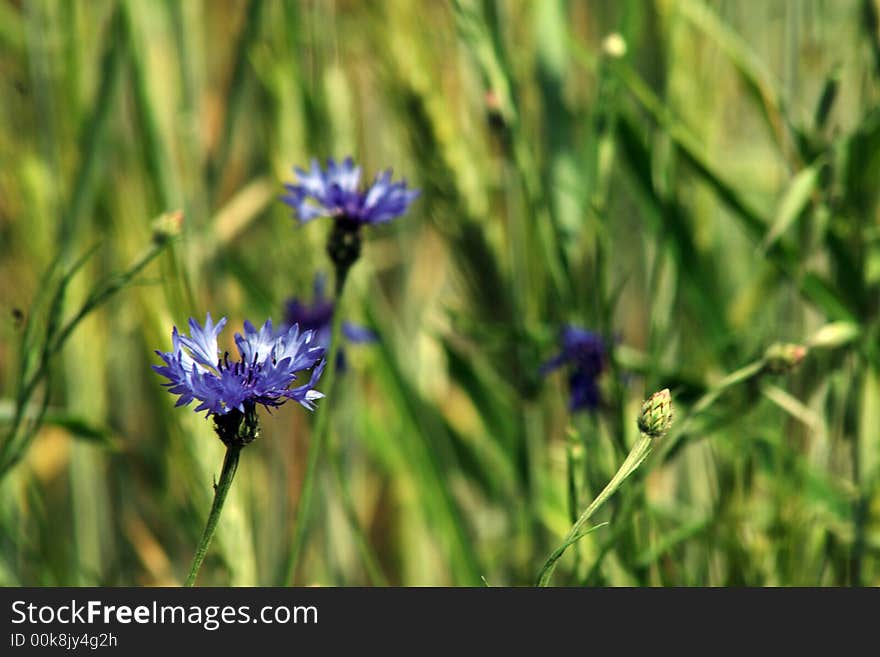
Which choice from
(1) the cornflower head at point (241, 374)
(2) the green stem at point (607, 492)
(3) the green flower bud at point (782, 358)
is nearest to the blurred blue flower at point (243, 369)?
(1) the cornflower head at point (241, 374)

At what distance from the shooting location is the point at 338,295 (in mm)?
755

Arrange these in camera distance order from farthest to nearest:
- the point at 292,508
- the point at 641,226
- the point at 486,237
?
the point at 292,508, the point at 641,226, the point at 486,237

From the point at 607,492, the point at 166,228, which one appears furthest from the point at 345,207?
the point at 607,492

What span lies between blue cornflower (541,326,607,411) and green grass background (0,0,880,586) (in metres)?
0.02

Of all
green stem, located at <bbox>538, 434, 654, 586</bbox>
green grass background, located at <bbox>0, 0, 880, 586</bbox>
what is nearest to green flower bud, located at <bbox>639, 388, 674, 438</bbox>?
green stem, located at <bbox>538, 434, 654, 586</bbox>

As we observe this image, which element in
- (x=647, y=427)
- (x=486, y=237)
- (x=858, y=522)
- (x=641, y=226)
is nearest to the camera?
(x=647, y=427)

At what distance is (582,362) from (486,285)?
0.13 meters

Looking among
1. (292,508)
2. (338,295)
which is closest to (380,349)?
(338,295)

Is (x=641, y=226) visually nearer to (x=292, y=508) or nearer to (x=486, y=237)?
(x=486, y=237)

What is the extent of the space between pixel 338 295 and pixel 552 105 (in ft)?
1.54

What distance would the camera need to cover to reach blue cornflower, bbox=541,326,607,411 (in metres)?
0.95

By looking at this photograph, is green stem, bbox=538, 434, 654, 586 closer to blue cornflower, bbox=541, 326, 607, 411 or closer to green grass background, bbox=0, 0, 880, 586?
green grass background, bbox=0, 0, 880, 586

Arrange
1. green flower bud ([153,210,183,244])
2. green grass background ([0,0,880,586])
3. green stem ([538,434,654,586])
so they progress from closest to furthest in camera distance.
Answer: green stem ([538,434,654,586]) → green flower bud ([153,210,183,244]) → green grass background ([0,0,880,586])
